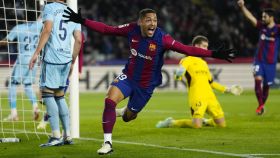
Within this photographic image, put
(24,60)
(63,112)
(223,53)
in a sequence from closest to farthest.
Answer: (223,53) → (63,112) → (24,60)

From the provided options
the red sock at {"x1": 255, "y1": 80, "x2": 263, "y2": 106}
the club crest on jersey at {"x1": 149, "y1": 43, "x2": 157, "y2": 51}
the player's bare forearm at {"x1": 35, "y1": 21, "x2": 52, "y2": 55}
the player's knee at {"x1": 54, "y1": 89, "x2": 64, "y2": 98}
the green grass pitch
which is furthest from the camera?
the red sock at {"x1": 255, "y1": 80, "x2": 263, "y2": 106}

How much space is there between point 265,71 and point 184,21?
14.4 m

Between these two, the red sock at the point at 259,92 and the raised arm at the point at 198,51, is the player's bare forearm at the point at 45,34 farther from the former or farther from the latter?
the red sock at the point at 259,92

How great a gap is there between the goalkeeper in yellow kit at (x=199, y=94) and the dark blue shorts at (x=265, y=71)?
3.95 meters

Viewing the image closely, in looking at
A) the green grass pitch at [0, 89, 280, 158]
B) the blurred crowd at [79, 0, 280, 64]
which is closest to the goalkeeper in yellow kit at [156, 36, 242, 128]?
the green grass pitch at [0, 89, 280, 158]

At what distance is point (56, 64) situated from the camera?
9.72 metres

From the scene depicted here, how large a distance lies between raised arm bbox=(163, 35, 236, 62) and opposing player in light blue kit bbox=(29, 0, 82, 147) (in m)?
1.59

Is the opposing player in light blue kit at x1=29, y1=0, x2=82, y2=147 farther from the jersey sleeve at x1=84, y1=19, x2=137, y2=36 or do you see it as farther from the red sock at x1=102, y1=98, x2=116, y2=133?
the red sock at x1=102, y1=98, x2=116, y2=133

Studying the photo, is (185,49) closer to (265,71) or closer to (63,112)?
(63,112)

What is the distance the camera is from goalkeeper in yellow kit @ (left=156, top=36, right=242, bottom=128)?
488 inches

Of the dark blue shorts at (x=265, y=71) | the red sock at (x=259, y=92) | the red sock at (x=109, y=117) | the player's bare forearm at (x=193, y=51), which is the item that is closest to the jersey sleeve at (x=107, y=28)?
the player's bare forearm at (x=193, y=51)

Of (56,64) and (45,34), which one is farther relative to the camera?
(56,64)

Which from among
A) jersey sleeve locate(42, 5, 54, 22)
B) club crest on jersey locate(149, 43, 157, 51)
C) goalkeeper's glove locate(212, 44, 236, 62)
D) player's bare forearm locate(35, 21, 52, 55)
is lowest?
goalkeeper's glove locate(212, 44, 236, 62)

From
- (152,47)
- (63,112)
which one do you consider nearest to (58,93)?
(63,112)
